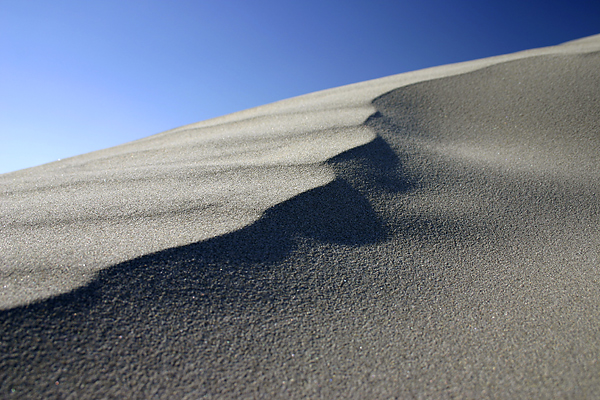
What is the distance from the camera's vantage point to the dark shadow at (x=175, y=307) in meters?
0.72

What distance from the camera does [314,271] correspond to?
3.35 feet

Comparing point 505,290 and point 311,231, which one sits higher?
point 311,231

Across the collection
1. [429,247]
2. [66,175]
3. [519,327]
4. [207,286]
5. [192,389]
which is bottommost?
[519,327]

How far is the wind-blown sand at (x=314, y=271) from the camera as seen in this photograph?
0.76 meters

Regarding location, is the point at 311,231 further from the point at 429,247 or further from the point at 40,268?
the point at 40,268

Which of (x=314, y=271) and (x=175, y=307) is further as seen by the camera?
(x=314, y=271)

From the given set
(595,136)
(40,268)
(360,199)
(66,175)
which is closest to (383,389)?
(360,199)

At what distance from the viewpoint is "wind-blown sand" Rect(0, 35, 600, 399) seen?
0.76 m

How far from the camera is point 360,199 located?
1.34 meters

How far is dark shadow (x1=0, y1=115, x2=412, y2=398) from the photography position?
0.72 m

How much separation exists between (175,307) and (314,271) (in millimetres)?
362

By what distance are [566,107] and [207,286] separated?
218 centimetres

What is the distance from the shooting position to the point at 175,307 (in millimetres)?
861

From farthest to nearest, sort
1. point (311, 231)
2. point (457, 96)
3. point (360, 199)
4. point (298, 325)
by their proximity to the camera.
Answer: point (457, 96) → point (360, 199) → point (311, 231) → point (298, 325)
